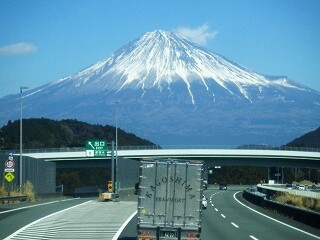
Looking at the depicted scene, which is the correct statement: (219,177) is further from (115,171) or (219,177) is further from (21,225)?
(21,225)

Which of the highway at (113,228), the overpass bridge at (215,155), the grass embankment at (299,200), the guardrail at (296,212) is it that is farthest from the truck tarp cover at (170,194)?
the overpass bridge at (215,155)

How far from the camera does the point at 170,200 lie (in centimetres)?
1864

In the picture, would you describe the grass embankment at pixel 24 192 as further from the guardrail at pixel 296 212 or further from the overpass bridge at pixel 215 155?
the overpass bridge at pixel 215 155

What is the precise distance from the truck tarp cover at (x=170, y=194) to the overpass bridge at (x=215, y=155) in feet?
201

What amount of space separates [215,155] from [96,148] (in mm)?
19205

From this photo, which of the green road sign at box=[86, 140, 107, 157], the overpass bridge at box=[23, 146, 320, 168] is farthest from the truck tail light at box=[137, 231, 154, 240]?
the overpass bridge at box=[23, 146, 320, 168]

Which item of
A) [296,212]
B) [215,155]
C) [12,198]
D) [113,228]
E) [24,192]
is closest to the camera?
[113,228]

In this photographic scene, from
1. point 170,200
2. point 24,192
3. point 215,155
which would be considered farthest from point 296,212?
point 215,155

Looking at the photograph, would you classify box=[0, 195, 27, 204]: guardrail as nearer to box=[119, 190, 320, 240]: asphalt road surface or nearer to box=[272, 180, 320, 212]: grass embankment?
box=[119, 190, 320, 240]: asphalt road surface

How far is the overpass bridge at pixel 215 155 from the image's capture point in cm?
8069

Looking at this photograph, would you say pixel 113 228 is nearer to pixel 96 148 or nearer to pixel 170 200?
pixel 170 200

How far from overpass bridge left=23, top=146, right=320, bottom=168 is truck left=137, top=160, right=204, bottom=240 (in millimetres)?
61134

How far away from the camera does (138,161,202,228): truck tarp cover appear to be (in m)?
18.6

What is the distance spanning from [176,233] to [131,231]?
16.6ft
